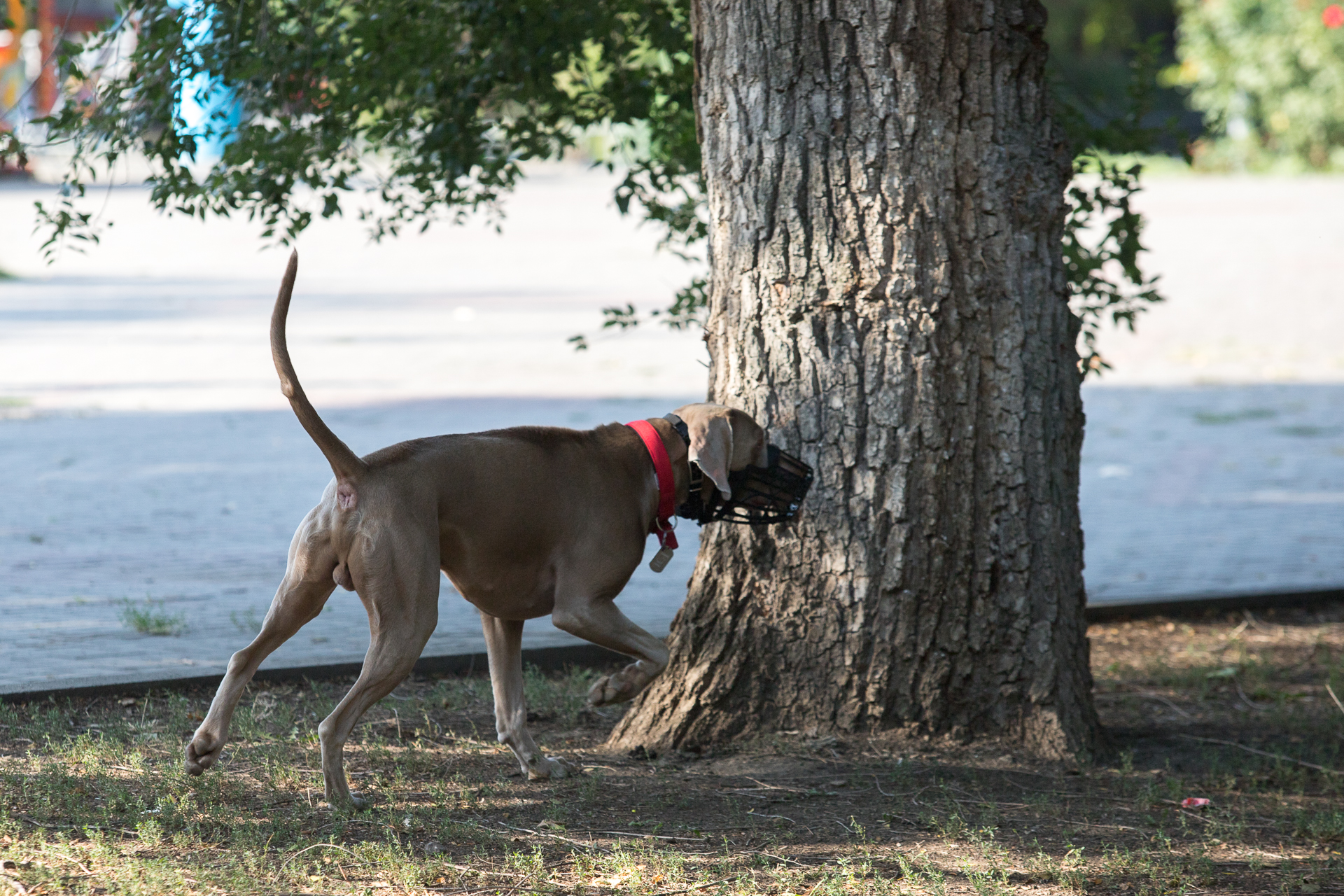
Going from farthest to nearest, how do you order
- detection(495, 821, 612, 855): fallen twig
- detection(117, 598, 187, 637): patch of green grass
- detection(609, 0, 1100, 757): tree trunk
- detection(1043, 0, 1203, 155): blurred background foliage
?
detection(1043, 0, 1203, 155): blurred background foliage, detection(117, 598, 187, 637): patch of green grass, detection(609, 0, 1100, 757): tree trunk, detection(495, 821, 612, 855): fallen twig

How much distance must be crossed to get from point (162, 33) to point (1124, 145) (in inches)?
173

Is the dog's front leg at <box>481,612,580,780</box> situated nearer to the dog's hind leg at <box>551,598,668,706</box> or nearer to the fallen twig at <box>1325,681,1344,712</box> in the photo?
the dog's hind leg at <box>551,598,668,706</box>

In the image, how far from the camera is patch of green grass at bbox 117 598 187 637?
6.38 meters

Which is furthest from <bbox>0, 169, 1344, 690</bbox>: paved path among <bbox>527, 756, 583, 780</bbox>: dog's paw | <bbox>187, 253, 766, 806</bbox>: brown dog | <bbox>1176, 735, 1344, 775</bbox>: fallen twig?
<bbox>1176, 735, 1344, 775</bbox>: fallen twig

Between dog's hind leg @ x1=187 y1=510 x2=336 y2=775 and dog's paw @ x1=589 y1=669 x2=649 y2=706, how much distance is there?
3.15ft

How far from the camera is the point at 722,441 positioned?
4.43 meters

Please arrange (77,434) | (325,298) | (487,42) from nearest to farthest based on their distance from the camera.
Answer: (487,42)
(77,434)
(325,298)

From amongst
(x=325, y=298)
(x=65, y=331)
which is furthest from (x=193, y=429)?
(x=325, y=298)

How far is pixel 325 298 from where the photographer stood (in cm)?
1972

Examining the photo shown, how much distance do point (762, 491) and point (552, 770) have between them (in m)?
1.22

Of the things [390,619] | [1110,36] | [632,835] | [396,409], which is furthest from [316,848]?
[1110,36]

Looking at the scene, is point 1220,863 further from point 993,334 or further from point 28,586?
point 28,586

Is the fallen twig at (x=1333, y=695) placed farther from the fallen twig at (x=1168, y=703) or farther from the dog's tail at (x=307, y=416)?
the dog's tail at (x=307, y=416)

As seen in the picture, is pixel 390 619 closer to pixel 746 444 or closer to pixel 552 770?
pixel 552 770
